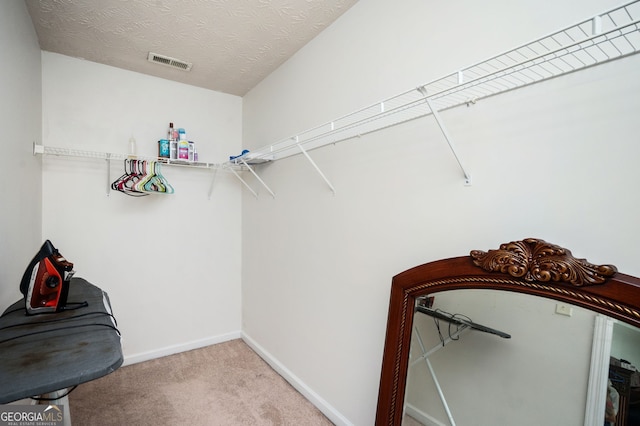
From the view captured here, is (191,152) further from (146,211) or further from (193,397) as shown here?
(193,397)

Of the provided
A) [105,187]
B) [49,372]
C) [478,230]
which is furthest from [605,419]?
[105,187]

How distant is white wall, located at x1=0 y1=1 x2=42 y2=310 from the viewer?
154cm

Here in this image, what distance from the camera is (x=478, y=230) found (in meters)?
1.28

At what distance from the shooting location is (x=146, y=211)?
114 inches

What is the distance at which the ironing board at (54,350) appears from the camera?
0.84 meters

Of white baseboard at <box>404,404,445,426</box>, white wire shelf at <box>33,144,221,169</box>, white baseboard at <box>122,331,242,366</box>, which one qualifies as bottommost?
white baseboard at <box>122,331,242,366</box>

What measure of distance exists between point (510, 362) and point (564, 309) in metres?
0.30

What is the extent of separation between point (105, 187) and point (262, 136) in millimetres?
1499

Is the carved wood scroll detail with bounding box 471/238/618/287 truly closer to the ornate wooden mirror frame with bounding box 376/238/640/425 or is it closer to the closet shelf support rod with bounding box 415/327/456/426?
the ornate wooden mirror frame with bounding box 376/238/640/425

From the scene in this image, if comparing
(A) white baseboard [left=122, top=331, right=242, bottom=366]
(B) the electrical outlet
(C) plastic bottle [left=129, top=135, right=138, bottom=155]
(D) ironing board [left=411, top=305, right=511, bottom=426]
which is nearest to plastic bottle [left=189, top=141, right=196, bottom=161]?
(C) plastic bottle [left=129, top=135, right=138, bottom=155]

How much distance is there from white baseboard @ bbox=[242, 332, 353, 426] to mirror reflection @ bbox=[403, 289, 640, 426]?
2.61 ft

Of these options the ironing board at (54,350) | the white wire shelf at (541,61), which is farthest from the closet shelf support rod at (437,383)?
the ironing board at (54,350)

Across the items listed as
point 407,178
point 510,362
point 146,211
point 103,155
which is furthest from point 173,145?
point 510,362

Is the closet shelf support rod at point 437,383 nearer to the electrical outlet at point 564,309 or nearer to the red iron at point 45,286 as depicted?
the electrical outlet at point 564,309
